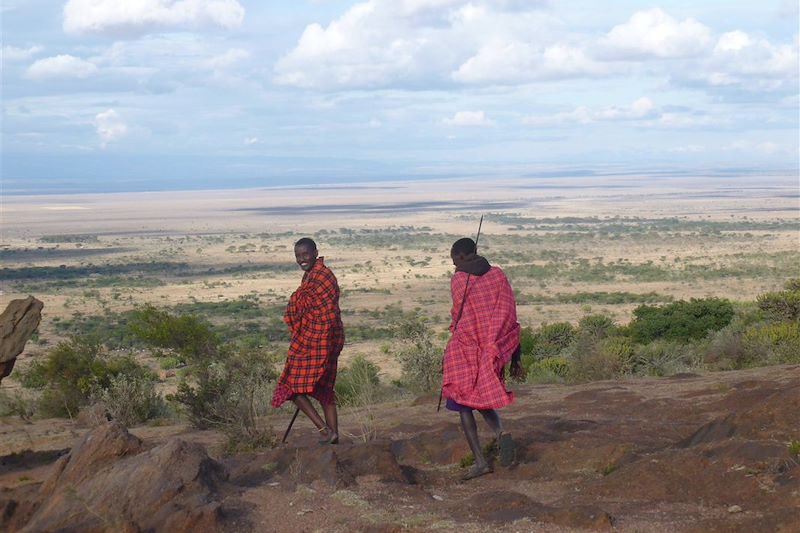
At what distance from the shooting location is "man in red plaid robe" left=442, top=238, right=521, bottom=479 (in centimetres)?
764

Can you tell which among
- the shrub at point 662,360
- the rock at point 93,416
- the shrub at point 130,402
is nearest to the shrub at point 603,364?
the shrub at point 662,360

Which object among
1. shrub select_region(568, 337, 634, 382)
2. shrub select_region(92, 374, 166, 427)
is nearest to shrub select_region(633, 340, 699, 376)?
shrub select_region(568, 337, 634, 382)

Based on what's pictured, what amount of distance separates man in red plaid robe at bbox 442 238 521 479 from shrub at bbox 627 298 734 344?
15061mm

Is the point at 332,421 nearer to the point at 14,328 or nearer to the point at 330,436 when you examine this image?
the point at 330,436

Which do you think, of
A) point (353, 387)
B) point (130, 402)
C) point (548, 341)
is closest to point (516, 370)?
point (353, 387)

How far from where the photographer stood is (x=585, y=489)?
6898mm

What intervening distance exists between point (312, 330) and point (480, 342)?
5.34 ft

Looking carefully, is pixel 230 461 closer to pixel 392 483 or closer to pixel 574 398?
pixel 392 483

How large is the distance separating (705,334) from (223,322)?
1657 centimetres

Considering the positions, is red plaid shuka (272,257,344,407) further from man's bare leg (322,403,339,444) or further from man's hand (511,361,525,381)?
man's hand (511,361,525,381)

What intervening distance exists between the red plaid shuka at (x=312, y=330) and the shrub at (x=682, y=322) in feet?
48.3

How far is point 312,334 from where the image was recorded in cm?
862

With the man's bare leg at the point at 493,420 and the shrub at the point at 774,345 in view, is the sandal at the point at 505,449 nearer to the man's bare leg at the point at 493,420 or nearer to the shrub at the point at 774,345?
the man's bare leg at the point at 493,420

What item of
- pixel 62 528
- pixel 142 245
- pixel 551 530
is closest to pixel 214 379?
pixel 62 528
